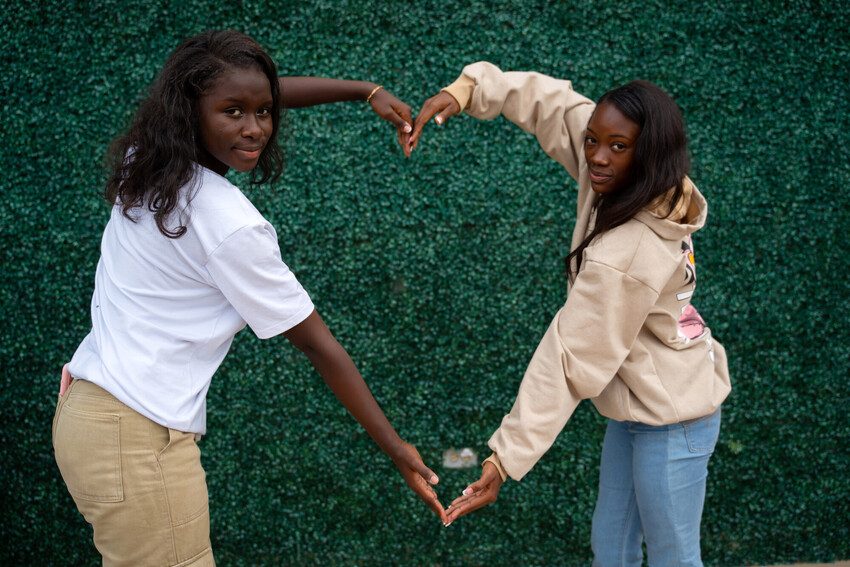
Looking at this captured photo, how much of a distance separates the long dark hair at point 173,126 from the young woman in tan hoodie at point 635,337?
761mm

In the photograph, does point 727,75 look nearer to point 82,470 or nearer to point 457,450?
point 457,450

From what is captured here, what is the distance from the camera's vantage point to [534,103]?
7.84 ft

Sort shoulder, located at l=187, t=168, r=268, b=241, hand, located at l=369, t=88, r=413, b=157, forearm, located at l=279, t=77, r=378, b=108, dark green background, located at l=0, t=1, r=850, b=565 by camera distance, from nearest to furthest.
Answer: shoulder, located at l=187, t=168, r=268, b=241 < forearm, located at l=279, t=77, r=378, b=108 < hand, located at l=369, t=88, r=413, b=157 < dark green background, located at l=0, t=1, r=850, b=565

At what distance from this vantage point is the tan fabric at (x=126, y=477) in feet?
5.55

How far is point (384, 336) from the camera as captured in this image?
10.5 ft

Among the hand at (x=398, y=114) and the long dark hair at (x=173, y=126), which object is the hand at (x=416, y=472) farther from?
the hand at (x=398, y=114)

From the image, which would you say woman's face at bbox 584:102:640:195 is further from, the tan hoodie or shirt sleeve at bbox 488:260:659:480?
shirt sleeve at bbox 488:260:659:480

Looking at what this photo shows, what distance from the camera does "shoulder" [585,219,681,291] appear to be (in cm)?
197

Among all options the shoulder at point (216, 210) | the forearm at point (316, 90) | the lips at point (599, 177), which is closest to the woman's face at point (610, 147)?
the lips at point (599, 177)

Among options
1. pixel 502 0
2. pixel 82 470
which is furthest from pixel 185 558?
pixel 502 0

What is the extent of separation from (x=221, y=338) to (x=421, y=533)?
1829mm

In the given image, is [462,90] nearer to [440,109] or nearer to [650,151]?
[440,109]

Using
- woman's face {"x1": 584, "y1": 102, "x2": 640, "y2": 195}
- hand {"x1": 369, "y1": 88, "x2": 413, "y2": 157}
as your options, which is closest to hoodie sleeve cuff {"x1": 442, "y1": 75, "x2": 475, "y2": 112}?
hand {"x1": 369, "y1": 88, "x2": 413, "y2": 157}

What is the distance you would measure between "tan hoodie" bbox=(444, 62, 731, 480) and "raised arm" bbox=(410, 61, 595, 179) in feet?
0.24
